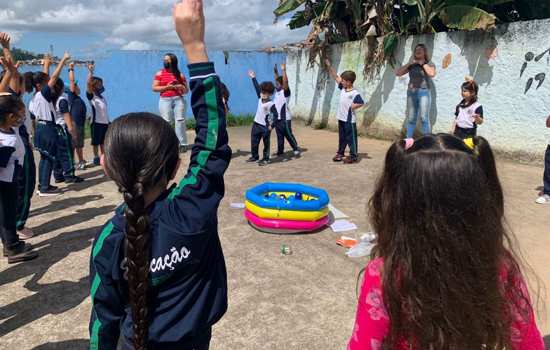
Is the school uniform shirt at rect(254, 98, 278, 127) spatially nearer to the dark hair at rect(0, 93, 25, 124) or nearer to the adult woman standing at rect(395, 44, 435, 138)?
the adult woman standing at rect(395, 44, 435, 138)

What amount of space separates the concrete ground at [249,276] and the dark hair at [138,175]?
79cm

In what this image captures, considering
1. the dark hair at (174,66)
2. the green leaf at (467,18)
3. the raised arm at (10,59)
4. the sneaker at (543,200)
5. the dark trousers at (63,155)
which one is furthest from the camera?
the dark hair at (174,66)

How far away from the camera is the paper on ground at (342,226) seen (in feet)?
15.1

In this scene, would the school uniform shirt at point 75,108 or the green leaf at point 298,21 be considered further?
the green leaf at point 298,21

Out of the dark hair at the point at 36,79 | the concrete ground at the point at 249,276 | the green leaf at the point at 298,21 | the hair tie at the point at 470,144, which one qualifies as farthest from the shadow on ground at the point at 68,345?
the green leaf at the point at 298,21

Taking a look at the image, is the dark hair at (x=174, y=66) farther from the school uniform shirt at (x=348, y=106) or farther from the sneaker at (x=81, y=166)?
the school uniform shirt at (x=348, y=106)

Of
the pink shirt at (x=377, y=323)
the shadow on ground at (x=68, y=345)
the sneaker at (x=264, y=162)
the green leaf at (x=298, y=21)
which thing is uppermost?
the green leaf at (x=298, y=21)

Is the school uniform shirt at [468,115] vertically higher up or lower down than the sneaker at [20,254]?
higher up

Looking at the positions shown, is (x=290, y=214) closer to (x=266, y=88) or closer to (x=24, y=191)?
(x=24, y=191)

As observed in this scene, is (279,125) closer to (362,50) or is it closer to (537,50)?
(362,50)

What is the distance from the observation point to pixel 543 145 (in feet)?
22.8

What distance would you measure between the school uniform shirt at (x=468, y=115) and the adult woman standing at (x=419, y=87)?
1674 mm

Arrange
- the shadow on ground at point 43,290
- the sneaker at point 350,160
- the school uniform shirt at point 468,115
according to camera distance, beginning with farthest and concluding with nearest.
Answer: the sneaker at point 350,160, the school uniform shirt at point 468,115, the shadow on ground at point 43,290

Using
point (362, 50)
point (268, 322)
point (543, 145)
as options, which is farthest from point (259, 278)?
point (362, 50)
